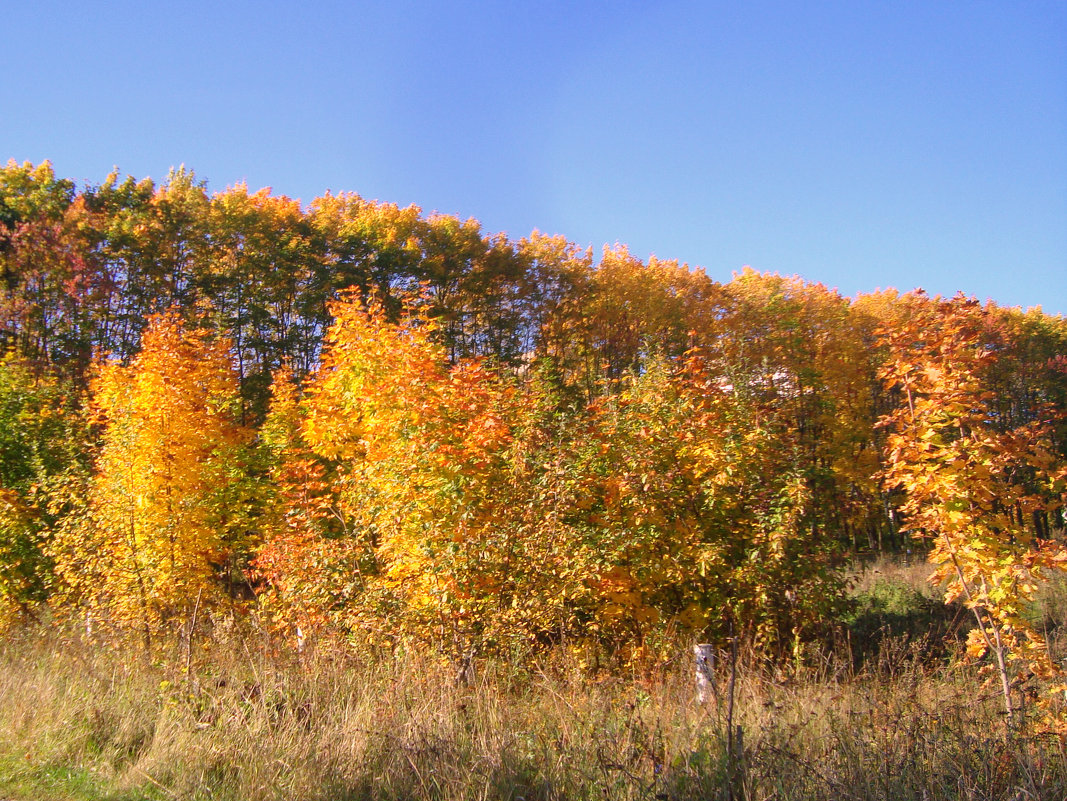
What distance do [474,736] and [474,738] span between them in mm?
31

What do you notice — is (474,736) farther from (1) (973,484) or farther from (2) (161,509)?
(2) (161,509)

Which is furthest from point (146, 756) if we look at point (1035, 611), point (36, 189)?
point (36, 189)

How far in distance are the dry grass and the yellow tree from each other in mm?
4009

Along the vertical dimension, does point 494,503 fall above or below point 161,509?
below

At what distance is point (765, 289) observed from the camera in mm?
31172

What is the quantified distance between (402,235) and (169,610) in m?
18.8

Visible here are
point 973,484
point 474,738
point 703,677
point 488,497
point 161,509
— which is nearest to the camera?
point 474,738

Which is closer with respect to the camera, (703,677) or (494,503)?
(703,677)

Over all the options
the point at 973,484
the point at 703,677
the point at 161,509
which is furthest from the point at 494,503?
the point at 161,509

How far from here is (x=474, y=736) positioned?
4.45 metres

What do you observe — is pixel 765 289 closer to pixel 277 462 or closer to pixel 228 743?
pixel 277 462

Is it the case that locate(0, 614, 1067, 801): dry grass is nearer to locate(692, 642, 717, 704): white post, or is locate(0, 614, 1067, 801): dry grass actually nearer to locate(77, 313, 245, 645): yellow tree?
locate(692, 642, 717, 704): white post

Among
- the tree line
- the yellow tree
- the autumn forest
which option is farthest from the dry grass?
the yellow tree

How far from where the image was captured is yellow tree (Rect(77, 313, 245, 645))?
33.0 feet
